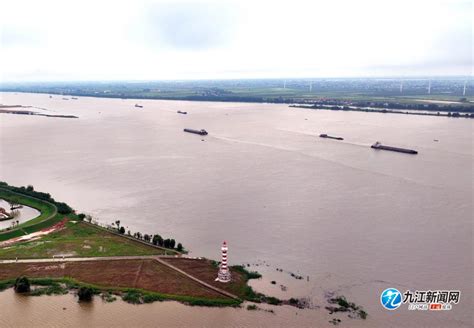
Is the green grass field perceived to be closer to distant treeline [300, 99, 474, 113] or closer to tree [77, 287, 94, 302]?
A: tree [77, 287, 94, 302]

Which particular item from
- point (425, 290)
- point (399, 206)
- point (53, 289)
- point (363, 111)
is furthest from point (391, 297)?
point (363, 111)

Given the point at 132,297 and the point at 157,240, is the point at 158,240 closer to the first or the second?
the point at 157,240

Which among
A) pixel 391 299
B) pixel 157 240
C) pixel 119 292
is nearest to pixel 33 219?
pixel 157 240

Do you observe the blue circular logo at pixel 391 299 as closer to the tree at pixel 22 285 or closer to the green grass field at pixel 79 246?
the green grass field at pixel 79 246

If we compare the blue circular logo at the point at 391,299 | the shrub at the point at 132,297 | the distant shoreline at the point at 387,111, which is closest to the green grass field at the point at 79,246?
the shrub at the point at 132,297

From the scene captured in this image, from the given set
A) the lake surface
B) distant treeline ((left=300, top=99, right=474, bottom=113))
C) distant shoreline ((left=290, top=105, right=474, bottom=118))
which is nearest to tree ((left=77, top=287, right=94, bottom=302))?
the lake surface

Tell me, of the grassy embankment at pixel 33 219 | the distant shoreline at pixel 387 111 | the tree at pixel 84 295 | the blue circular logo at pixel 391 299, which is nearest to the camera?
the blue circular logo at pixel 391 299

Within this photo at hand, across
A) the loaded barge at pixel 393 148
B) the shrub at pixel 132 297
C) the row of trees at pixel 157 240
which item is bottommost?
the shrub at pixel 132 297
